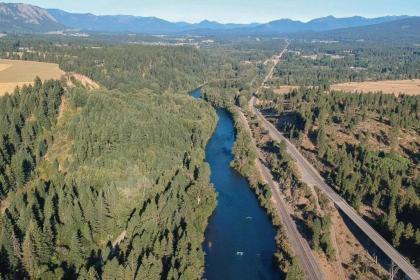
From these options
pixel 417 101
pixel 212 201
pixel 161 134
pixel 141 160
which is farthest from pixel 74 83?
pixel 417 101

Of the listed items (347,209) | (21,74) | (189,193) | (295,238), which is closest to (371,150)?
(347,209)

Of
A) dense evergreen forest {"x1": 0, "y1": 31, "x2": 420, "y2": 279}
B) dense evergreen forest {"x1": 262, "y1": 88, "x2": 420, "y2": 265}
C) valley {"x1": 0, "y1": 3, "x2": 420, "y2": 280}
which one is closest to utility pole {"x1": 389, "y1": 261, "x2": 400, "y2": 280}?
valley {"x1": 0, "y1": 3, "x2": 420, "y2": 280}

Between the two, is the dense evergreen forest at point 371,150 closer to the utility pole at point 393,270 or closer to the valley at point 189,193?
the valley at point 189,193

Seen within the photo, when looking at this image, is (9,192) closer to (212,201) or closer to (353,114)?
(212,201)

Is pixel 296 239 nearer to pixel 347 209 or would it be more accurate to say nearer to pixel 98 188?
pixel 347 209

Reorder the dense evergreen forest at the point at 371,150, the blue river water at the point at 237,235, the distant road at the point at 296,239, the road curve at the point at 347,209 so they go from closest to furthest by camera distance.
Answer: the distant road at the point at 296,239 → the road curve at the point at 347,209 → the blue river water at the point at 237,235 → the dense evergreen forest at the point at 371,150

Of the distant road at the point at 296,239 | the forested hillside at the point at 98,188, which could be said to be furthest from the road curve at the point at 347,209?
the forested hillside at the point at 98,188
